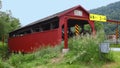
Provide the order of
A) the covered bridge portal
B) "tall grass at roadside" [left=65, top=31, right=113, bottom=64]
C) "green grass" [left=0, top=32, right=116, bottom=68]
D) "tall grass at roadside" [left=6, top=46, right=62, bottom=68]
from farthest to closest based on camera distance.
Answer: the covered bridge portal < "tall grass at roadside" [left=6, top=46, right=62, bottom=68] < "tall grass at roadside" [left=65, top=31, right=113, bottom=64] < "green grass" [left=0, top=32, right=116, bottom=68]

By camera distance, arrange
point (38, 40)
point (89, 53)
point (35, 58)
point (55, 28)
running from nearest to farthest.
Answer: point (89, 53), point (35, 58), point (38, 40), point (55, 28)

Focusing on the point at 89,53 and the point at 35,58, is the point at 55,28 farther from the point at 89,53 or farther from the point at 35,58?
the point at 89,53

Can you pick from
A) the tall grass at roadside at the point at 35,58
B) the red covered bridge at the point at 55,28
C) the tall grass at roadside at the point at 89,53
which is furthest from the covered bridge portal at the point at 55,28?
the tall grass at roadside at the point at 89,53

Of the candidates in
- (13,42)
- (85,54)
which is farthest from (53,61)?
(13,42)

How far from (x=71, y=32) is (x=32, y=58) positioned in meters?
8.91

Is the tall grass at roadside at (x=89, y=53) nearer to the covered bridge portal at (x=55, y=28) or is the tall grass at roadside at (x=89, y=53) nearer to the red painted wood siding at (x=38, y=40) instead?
the covered bridge portal at (x=55, y=28)

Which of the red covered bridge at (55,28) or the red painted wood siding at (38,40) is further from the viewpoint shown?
the red painted wood siding at (38,40)

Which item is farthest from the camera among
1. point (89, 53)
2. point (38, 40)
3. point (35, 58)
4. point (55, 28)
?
point (55, 28)

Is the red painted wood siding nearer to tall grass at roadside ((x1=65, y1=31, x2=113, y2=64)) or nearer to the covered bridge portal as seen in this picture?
the covered bridge portal

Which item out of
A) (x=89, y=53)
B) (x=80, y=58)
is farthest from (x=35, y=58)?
(x=89, y=53)

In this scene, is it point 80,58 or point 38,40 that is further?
point 38,40

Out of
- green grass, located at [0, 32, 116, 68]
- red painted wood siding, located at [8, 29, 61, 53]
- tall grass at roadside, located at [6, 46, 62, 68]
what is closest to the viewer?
green grass, located at [0, 32, 116, 68]

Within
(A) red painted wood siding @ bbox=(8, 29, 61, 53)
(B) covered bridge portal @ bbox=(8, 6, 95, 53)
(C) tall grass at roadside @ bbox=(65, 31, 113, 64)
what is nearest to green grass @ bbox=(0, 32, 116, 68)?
(C) tall grass at roadside @ bbox=(65, 31, 113, 64)

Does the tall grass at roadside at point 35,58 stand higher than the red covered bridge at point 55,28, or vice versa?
the red covered bridge at point 55,28
